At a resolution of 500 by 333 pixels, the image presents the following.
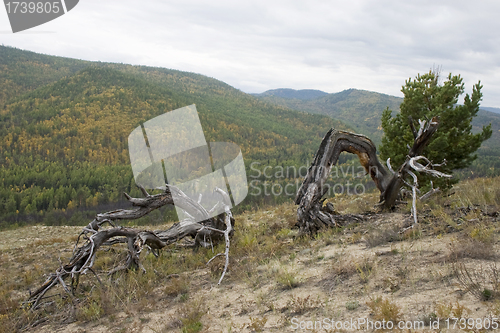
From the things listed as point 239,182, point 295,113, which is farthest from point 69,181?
point 295,113

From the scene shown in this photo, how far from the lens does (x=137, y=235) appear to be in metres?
5.36

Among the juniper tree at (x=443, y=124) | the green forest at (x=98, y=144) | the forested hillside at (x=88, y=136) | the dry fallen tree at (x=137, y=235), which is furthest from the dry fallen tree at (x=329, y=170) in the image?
the forested hillside at (x=88, y=136)

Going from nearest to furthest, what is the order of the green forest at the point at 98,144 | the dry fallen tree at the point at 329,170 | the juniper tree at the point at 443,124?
1. the dry fallen tree at the point at 329,170
2. the juniper tree at the point at 443,124
3. the green forest at the point at 98,144

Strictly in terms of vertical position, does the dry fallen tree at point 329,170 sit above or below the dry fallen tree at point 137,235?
above

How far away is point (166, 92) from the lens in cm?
13375

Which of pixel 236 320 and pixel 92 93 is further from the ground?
pixel 92 93

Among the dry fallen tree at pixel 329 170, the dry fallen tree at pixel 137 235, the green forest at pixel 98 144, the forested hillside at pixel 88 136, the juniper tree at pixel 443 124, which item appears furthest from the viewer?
the forested hillside at pixel 88 136

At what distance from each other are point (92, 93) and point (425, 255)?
136354mm

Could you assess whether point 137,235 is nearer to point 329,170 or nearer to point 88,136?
point 329,170

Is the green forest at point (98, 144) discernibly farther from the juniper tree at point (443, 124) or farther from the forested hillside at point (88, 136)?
the juniper tree at point (443, 124)

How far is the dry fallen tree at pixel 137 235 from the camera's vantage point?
457cm

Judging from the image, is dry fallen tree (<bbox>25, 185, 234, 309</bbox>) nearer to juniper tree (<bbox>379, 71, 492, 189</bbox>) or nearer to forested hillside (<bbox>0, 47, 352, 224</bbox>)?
juniper tree (<bbox>379, 71, 492, 189</bbox>)

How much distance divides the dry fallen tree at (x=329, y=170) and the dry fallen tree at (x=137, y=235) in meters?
1.80

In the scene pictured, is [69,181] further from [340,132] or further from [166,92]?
[166,92]
